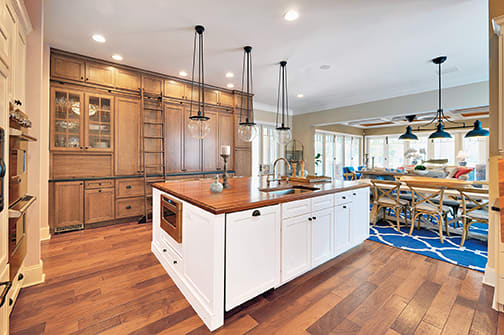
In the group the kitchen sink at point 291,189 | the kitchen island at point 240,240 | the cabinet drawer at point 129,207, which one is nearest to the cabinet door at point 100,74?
the cabinet drawer at point 129,207

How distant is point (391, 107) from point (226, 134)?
165 inches

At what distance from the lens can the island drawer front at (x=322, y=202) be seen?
7.32 feet

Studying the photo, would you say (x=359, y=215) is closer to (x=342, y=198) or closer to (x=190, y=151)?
(x=342, y=198)

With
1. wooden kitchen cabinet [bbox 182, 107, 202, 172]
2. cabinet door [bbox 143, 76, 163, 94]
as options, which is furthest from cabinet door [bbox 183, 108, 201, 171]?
cabinet door [bbox 143, 76, 163, 94]

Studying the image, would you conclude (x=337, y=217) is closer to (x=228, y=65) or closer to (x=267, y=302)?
(x=267, y=302)

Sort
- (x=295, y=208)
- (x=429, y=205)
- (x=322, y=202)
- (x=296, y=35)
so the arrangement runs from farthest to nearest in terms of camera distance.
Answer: (x=429, y=205)
(x=296, y=35)
(x=322, y=202)
(x=295, y=208)

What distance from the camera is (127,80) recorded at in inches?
161

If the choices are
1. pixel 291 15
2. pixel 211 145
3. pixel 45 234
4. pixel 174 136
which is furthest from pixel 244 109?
pixel 45 234

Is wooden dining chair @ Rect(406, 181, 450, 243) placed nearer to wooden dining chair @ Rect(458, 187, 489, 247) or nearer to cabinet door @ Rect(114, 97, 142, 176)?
wooden dining chair @ Rect(458, 187, 489, 247)

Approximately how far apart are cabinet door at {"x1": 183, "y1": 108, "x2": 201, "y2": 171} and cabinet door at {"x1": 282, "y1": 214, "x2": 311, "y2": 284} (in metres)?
3.27

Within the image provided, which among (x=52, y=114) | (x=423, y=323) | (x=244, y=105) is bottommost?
(x=423, y=323)

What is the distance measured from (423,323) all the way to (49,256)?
3888 mm

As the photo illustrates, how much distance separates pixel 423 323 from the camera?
163 centimetres

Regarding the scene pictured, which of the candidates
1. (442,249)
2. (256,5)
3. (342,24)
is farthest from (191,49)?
(442,249)
